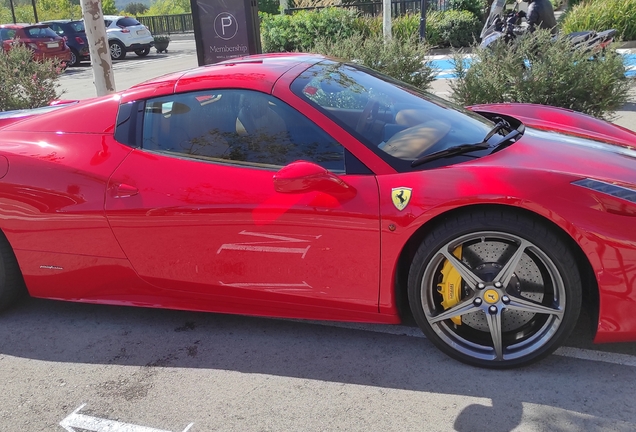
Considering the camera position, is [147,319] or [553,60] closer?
[147,319]

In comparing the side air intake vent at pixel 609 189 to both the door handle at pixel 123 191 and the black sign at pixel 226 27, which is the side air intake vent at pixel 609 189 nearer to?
the door handle at pixel 123 191

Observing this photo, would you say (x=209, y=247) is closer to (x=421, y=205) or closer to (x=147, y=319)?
(x=147, y=319)

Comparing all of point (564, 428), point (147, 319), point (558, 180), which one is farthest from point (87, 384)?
point (558, 180)

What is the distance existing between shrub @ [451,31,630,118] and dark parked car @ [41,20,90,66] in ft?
62.9

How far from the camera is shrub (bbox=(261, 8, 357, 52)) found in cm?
1308

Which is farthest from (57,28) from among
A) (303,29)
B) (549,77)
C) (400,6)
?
(549,77)

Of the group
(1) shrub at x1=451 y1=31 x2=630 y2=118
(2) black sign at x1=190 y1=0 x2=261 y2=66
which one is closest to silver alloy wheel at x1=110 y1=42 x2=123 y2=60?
(2) black sign at x1=190 y1=0 x2=261 y2=66

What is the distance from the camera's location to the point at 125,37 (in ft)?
80.3

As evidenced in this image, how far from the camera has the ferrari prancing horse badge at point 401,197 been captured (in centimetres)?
284

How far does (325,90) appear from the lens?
3361 mm

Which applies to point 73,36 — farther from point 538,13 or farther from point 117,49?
point 538,13

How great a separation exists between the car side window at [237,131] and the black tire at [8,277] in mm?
1118

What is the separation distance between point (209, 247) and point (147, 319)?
33.6 inches

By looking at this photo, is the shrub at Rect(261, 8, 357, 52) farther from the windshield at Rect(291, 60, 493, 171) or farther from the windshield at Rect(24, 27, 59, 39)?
the windshield at Rect(24, 27, 59, 39)
